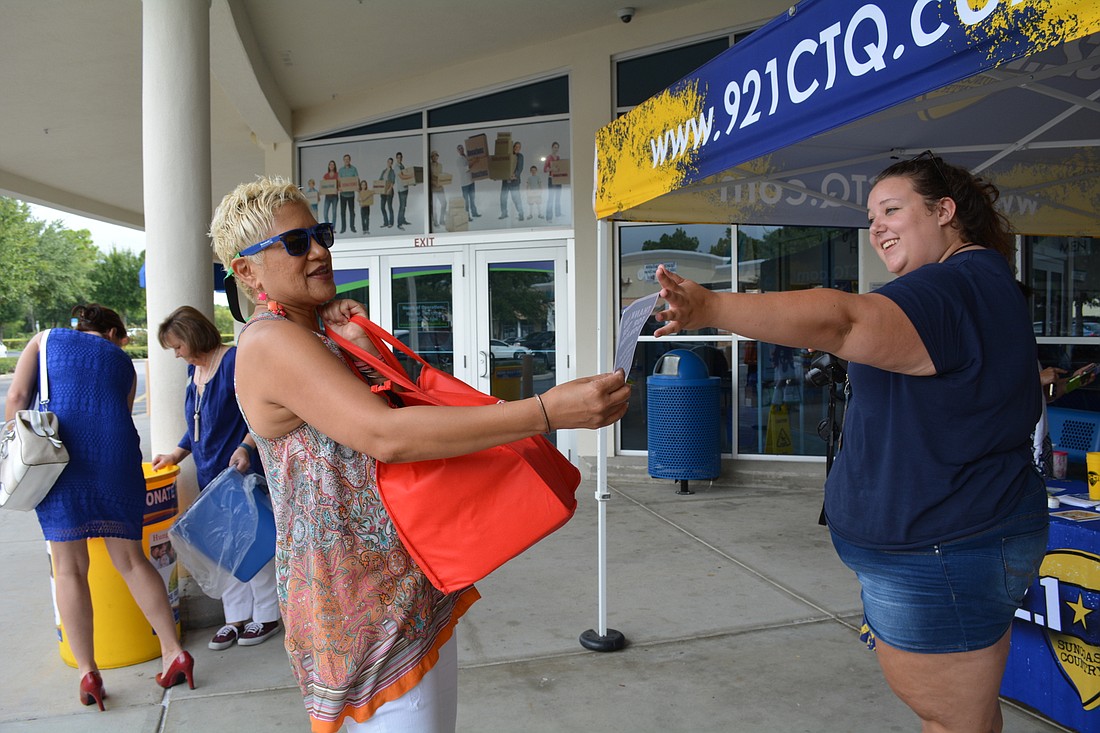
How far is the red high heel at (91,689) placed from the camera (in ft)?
11.3

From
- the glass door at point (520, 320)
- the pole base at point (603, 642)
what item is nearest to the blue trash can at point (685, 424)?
the glass door at point (520, 320)

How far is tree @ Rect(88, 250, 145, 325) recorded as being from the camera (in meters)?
58.6

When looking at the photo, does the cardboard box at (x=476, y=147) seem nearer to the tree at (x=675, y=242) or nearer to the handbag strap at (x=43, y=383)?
the tree at (x=675, y=242)

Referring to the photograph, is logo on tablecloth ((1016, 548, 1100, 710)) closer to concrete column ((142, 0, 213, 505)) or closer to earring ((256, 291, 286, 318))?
earring ((256, 291, 286, 318))

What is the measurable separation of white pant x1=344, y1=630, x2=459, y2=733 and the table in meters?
2.37

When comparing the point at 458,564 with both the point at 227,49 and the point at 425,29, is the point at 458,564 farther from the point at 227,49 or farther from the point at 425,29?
the point at 425,29

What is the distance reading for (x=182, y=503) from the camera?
14.9 ft

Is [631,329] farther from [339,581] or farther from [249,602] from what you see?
[249,602]

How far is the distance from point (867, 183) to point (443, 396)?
3781mm

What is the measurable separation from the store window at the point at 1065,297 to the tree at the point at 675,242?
3.09 m

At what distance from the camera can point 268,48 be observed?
8039mm

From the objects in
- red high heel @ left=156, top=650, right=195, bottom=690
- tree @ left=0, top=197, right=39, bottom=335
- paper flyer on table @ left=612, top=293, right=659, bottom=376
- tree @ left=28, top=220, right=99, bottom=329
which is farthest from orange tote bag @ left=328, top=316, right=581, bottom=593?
tree @ left=28, top=220, right=99, bottom=329

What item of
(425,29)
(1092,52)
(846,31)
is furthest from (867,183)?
(425,29)

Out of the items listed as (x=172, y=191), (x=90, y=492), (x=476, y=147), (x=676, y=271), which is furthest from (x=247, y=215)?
(x=476, y=147)
